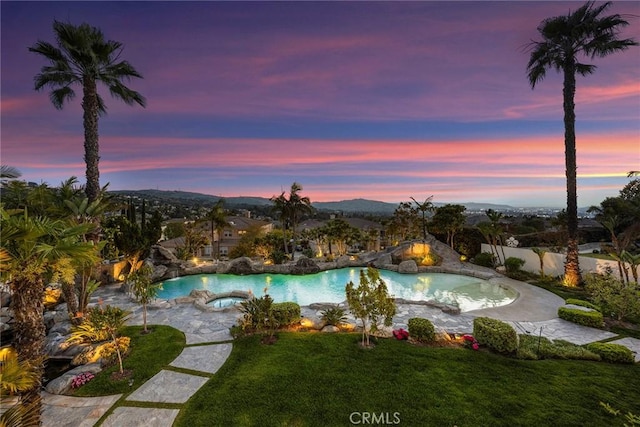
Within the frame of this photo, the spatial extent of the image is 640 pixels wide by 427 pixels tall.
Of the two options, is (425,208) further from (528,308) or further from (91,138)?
(91,138)

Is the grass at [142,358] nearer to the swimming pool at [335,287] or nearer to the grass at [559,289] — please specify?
the swimming pool at [335,287]

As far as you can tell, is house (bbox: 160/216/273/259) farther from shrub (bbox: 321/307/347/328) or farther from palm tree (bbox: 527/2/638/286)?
palm tree (bbox: 527/2/638/286)

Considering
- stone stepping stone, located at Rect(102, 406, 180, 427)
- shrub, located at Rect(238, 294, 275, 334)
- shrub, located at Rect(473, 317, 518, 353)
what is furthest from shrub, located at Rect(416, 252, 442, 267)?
stone stepping stone, located at Rect(102, 406, 180, 427)

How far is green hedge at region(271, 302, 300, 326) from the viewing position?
10.6 meters

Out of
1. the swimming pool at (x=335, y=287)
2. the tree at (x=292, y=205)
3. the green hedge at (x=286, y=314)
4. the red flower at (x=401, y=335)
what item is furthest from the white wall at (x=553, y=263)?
the tree at (x=292, y=205)

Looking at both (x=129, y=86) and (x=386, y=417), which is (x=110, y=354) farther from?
(x=129, y=86)

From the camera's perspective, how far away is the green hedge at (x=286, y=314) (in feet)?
34.8

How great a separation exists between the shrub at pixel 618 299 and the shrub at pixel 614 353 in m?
4.18

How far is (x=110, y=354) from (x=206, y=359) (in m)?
2.79

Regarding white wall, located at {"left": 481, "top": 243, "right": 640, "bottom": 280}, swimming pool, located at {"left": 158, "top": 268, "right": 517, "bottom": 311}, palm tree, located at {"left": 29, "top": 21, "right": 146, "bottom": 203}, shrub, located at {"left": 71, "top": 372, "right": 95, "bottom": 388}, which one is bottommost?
swimming pool, located at {"left": 158, "top": 268, "right": 517, "bottom": 311}

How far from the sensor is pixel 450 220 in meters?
25.5

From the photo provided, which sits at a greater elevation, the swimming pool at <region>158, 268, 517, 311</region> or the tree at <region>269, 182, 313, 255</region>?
the tree at <region>269, 182, 313, 255</region>

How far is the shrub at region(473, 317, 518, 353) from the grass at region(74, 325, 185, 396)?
32.7 ft

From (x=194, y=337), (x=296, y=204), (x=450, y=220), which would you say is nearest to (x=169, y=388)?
(x=194, y=337)
